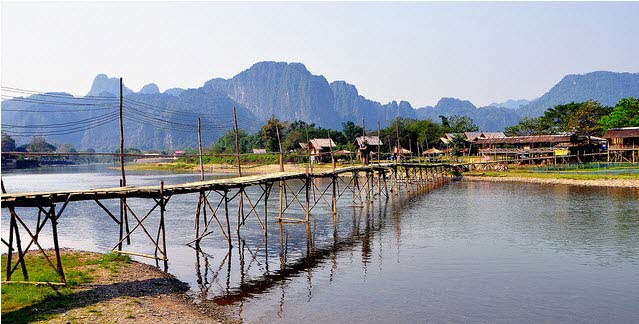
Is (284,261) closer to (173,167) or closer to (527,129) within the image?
(527,129)

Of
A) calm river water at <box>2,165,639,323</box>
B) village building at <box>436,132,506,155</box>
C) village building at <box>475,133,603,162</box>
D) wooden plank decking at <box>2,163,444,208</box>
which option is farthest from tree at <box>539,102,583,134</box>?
wooden plank decking at <box>2,163,444,208</box>

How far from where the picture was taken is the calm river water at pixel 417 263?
66.3 ft

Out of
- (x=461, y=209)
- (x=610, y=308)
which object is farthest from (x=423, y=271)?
(x=461, y=209)

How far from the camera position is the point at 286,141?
5182 inches

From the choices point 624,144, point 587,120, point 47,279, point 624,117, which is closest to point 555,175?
point 624,144

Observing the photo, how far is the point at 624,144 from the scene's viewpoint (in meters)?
76.6

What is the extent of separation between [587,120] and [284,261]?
91.3 metres

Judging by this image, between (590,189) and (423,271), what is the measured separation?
4396 cm

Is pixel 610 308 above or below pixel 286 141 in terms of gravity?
below

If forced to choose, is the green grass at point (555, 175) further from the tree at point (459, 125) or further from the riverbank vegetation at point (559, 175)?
the tree at point (459, 125)

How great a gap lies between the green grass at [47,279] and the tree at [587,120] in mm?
93747

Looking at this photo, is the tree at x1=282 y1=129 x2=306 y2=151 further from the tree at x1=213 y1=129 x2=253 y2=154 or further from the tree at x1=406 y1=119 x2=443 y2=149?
the tree at x1=406 y1=119 x2=443 y2=149

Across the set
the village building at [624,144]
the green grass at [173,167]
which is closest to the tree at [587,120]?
the village building at [624,144]

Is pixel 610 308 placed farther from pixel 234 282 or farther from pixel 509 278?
pixel 234 282
